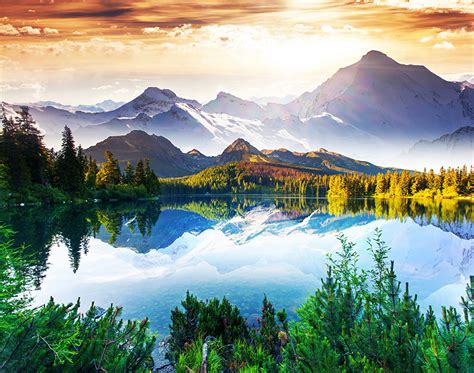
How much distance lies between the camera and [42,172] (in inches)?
3243

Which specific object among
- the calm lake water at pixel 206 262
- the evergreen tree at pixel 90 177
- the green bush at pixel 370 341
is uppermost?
the evergreen tree at pixel 90 177

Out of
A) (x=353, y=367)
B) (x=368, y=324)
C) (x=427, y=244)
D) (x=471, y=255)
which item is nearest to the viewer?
(x=353, y=367)

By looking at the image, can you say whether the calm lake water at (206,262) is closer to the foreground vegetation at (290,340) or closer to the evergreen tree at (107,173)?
the foreground vegetation at (290,340)

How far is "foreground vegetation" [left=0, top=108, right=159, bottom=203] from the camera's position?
72.0m

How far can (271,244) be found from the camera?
39.6 meters

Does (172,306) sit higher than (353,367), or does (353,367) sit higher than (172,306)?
(353,367)

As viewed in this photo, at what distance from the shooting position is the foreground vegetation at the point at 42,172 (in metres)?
72.0

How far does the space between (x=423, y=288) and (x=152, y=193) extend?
375 ft

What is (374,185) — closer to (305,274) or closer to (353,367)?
(305,274)

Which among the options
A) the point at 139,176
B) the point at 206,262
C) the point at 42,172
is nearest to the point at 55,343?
the point at 206,262

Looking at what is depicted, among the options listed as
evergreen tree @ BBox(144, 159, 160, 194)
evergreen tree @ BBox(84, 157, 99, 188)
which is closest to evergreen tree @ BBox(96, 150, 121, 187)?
evergreen tree @ BBox(84, 157, 99, 188)

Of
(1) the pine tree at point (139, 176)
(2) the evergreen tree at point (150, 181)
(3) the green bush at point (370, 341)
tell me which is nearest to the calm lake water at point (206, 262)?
(3) the green bush at point (370, 341)

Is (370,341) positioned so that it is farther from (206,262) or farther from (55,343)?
(206,262)

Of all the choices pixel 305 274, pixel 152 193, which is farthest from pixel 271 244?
pixel 152 193
